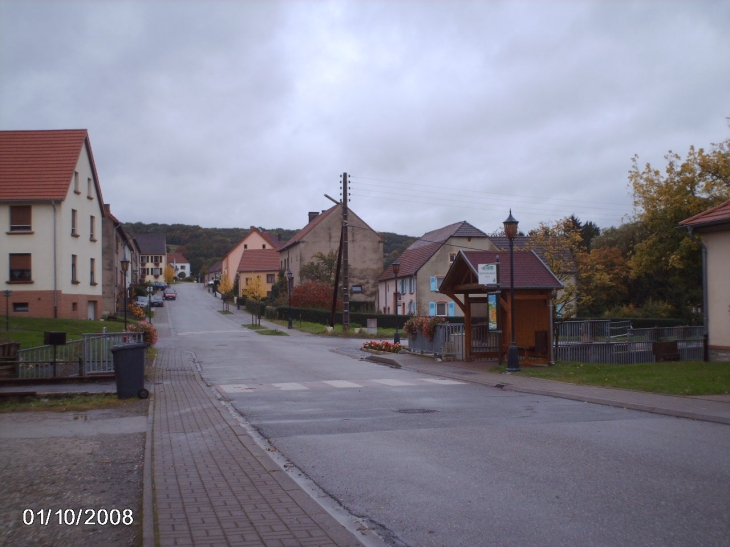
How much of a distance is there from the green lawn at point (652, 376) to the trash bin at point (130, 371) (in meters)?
10.4

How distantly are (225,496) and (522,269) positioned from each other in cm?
1674

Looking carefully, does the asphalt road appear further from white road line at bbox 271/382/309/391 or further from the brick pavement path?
white road line at bbox 271/382/309/391

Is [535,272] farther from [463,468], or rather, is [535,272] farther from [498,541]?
[498,541]

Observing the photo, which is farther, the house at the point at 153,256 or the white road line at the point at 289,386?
the house at the point at 153,256

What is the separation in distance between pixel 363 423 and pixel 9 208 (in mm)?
34677

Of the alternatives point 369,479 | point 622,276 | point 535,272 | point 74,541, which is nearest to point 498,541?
point 369,479

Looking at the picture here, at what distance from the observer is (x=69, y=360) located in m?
17.8

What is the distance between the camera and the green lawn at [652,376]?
15109 mm

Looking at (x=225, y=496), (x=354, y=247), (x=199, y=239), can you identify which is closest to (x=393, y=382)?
(x=225, y=496)

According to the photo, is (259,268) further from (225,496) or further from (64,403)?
(225,496)

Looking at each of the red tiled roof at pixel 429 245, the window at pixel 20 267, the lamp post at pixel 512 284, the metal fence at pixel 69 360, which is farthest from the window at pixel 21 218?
the red tiled roof at pixel 429 245

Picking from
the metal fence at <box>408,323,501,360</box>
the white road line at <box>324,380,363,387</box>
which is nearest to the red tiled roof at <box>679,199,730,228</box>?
the metal fence at <box>408,323,501,360</box>

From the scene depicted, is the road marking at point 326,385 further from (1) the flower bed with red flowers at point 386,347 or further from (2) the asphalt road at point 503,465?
(1) the flower bed with red flowers at point 386,347

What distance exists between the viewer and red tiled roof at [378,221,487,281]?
62.4 metres
